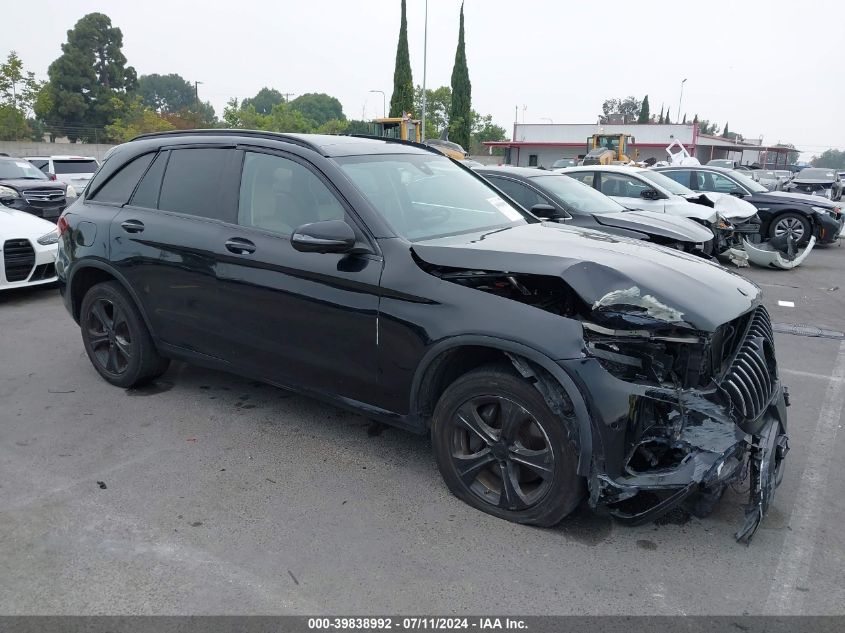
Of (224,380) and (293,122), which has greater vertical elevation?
(293,122)

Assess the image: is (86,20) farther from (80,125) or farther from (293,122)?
(293,122)

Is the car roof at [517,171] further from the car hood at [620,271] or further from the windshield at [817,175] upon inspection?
the windshield at [817,175]

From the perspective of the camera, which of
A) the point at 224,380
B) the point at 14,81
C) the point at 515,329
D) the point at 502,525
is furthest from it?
the point at 14,81

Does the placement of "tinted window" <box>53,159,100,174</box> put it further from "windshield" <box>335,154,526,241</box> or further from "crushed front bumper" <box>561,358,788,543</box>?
"crushed front bumper" <box>561,358,788,543</box>

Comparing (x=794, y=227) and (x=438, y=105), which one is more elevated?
(x=438, y=105)

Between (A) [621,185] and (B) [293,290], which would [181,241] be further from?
(A) [621,185]

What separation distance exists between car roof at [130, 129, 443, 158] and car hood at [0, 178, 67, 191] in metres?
11.3

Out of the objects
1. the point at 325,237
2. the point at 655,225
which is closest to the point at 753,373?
the point at 325,237

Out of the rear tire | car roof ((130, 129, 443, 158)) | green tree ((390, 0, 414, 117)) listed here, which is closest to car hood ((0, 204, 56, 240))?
the rear tire

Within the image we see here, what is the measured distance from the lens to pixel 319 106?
124 m

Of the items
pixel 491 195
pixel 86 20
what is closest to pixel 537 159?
pixel 86 20

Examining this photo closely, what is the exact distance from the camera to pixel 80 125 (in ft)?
205

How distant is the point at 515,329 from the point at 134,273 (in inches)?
112

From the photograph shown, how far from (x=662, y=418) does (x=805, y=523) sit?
1044 mm
